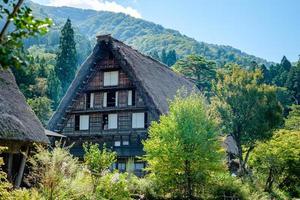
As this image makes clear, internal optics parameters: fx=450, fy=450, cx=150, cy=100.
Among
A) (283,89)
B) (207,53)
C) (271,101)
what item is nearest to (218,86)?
(271,101)

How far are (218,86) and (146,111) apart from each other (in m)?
5.21

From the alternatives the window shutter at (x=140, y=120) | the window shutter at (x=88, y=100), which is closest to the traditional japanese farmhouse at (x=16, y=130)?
the window shutter at (x=140, y=120)

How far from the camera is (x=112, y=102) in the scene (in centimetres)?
3228

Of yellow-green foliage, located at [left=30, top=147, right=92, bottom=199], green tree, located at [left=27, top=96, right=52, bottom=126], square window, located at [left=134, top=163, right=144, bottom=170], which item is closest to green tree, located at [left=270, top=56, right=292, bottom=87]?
green tree, located at [left=27, top=96, right=52, bottom=126]

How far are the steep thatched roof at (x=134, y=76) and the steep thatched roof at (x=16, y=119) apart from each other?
1212 centimetres

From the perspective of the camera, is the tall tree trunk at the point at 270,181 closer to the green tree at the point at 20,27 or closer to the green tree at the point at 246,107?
the green tree at the point at 246,107

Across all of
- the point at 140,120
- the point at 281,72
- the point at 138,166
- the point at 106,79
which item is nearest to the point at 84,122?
the point at 106,79

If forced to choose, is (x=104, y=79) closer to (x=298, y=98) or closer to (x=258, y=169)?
(x=258, y=169)

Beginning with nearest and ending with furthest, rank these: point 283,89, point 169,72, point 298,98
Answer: point 169,72, point 283,89, point 298,98

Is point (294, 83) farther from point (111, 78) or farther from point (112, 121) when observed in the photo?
point (112, 121)

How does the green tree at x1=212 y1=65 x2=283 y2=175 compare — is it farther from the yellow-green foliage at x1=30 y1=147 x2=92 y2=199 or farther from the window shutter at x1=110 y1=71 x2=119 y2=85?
the yellow-green foliage at x1=30 y1=147 x2=92 y2=199

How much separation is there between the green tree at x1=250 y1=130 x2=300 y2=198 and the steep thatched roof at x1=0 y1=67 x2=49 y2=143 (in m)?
16.4

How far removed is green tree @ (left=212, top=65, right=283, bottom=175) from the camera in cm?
2844

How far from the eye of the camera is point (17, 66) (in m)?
3.71
